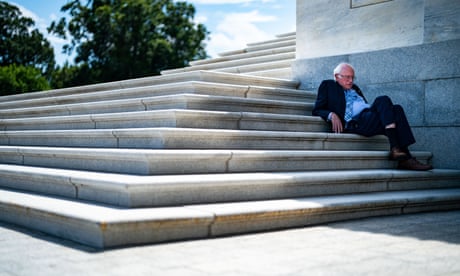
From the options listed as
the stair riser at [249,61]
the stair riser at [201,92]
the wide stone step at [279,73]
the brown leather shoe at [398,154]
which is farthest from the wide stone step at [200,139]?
the stair riser at [249,61]

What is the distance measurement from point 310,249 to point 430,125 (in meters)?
4.39

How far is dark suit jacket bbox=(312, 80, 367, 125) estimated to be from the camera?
7.57 m

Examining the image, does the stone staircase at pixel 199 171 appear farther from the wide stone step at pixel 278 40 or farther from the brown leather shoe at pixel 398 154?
the wide stone step at pixel 278 40

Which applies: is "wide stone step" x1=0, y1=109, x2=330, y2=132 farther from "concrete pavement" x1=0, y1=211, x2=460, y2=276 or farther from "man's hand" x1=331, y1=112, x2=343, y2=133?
"concrete pavement" x1=0, y1=211, x2=460, y2=276

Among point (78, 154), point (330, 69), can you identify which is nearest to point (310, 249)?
→ point (78, 154)

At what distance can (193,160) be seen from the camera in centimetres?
546

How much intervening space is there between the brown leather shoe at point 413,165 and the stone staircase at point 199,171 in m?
0.13

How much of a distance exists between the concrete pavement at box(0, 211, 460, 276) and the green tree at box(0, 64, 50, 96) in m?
34.2

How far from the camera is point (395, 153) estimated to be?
698 centimetres

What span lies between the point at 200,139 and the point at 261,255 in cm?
225

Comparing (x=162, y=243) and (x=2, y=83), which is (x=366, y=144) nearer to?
(x=162, y=243)

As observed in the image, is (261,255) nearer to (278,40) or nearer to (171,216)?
(171,216)

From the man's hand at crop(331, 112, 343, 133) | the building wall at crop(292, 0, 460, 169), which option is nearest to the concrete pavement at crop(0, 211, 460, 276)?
the man's hand at crop(331, 112, 343, 133)

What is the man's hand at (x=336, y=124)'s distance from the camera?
7.44m
